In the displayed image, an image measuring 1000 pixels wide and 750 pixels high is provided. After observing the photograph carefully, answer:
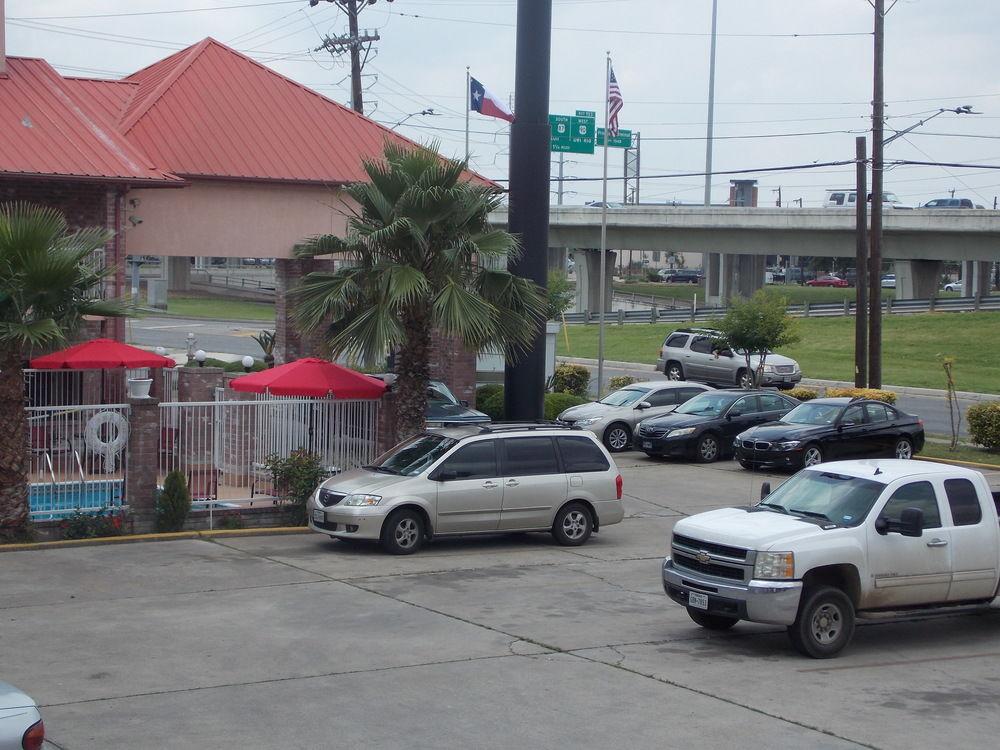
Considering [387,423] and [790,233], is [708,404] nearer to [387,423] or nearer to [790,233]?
[387,423]

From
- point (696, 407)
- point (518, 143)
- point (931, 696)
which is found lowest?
point (931, 696)

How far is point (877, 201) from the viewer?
30031 mm

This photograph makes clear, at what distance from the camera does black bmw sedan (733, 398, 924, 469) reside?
2352cm

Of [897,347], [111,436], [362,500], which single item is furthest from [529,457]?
[897,347]

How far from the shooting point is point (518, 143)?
20359 mm

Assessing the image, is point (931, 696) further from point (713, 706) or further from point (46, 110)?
point (46, 110)

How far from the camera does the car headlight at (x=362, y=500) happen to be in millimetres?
15570

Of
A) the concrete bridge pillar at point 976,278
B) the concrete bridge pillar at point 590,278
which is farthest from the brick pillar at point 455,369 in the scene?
the concrete bridge pillar at point 976,278

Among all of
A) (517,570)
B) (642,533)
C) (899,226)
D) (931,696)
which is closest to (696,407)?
(642,533)

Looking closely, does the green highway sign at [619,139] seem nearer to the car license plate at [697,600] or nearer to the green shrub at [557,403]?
the green shrub at [557,403]

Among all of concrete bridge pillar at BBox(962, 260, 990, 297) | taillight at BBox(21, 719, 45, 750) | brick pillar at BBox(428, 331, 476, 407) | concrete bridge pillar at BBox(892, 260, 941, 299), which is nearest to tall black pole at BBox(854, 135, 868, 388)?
brick pillar at BBox(428, 331, 476, 407)

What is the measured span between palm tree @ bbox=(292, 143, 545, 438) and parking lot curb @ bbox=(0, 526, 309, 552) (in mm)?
2494

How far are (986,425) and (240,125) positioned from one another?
17.9 meters

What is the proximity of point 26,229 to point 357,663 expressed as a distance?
7661 mm
